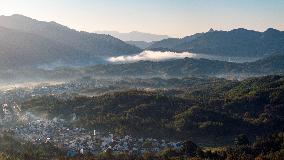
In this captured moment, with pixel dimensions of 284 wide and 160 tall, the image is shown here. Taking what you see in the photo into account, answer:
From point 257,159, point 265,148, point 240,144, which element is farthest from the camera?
point 240,144

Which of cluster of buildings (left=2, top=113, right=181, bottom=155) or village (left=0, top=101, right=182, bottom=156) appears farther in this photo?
cluster of buildings (left=2, top=113, right=181, bottom=155)

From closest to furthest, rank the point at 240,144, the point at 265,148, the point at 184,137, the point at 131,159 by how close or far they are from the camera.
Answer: the point at 131,159
the point at 265,148
the point at 240,144
the point at 184,137

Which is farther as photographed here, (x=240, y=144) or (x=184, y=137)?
(x=184, y=137)

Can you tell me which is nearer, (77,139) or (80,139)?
(77,139)

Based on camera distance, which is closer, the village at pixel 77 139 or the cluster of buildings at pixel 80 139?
the village at pixel 77 139

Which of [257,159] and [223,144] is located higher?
[257,159]

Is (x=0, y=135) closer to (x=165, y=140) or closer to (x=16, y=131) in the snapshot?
(x=16, y=131)

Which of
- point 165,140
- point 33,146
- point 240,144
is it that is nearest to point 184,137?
point 165,140

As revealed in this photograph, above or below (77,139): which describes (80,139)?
below

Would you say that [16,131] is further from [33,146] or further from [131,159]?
[131,159]
